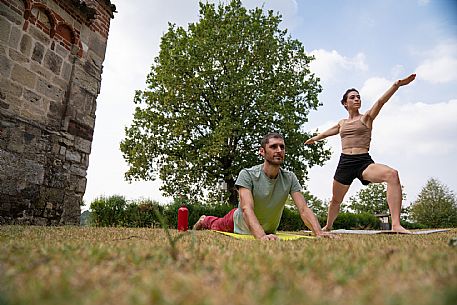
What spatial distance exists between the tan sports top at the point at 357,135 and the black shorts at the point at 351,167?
18 centimetres

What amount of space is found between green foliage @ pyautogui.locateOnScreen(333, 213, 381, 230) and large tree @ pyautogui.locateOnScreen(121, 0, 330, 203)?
7.44ft

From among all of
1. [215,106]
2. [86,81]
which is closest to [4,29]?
[86,81]

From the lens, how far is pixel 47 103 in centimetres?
570

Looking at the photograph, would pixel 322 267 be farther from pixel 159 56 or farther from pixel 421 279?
pixel 159 56

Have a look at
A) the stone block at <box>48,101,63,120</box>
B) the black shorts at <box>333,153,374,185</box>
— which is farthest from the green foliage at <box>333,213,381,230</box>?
the stone block at <box>48,101,63,120</box>

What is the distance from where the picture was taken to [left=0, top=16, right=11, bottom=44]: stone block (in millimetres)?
4945

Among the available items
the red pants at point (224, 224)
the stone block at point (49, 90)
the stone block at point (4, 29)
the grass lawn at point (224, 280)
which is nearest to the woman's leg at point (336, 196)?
the red pants at point (224, 224)

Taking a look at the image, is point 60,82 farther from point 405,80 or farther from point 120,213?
point 405,80

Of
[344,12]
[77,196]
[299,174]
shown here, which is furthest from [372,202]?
[77,196]

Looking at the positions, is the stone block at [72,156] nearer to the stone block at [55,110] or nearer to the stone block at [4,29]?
the stone block at [55,110]

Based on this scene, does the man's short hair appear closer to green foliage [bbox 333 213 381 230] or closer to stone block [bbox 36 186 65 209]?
stone block [bbox 36 186 65 209]

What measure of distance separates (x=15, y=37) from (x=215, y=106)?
966 centimetres

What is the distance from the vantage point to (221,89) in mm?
14367

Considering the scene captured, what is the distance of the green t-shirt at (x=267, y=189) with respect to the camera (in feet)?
12.7
